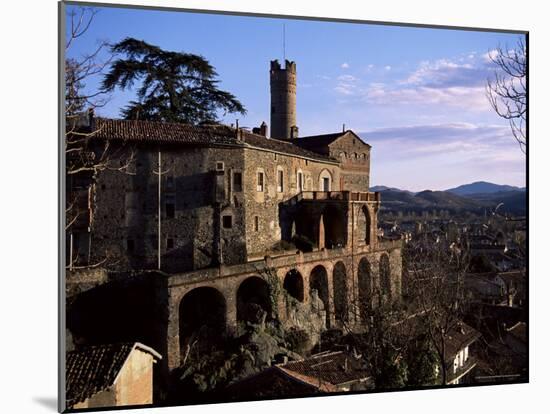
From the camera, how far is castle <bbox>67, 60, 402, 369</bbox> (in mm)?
9516

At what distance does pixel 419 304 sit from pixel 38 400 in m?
6.58

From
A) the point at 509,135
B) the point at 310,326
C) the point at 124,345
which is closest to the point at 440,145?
the point at 509,135

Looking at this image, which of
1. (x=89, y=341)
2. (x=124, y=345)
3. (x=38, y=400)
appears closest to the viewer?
(x=38, y=400)

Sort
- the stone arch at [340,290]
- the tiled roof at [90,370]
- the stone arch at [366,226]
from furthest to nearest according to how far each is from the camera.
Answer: the stone arch at [340,290]
the stone arch at [366,226]
the tiled roof at [90,370]

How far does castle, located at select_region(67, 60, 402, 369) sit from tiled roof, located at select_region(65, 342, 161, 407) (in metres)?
1.55

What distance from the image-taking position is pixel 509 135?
9117mm

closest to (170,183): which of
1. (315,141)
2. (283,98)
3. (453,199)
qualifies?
(283,98)

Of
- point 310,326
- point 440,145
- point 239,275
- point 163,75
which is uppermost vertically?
point 163,75

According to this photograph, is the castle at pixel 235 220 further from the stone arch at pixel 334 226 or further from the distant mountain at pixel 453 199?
the distant mountain at pixel 453 199

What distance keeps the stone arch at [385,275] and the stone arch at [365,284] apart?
9.4 inches

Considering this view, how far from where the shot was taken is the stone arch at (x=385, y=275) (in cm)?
1111

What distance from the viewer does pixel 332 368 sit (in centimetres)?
930

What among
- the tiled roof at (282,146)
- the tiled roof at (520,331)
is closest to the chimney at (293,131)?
the tiled roof at (282,146)

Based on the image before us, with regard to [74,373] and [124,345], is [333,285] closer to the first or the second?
[124,345]
